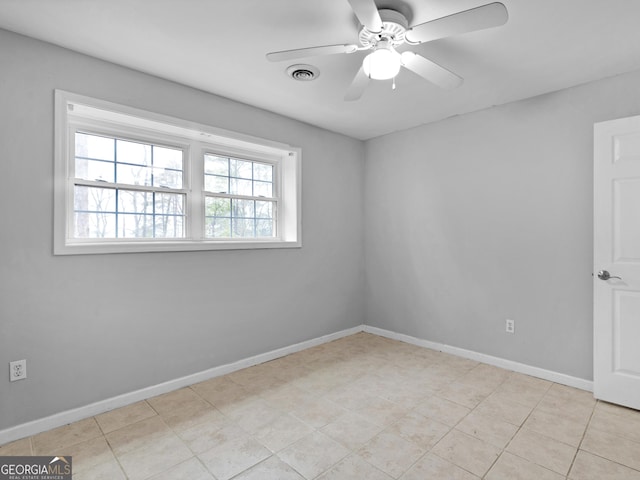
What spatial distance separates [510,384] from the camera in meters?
2.84

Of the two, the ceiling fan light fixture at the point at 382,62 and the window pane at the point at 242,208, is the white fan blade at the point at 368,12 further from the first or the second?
the window pane at the point at 242,208

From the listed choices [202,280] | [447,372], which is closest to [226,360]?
[202,280]

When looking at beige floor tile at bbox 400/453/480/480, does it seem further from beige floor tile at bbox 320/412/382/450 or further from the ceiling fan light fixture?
the ceiling fan light fixture

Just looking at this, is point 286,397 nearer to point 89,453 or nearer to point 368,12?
point 89,453

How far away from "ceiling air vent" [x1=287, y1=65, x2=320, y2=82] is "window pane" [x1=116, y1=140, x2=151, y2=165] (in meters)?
1.31

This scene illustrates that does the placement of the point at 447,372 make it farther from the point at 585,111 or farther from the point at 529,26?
the point at 529,26

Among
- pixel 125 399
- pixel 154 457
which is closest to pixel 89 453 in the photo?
pixel 154 457

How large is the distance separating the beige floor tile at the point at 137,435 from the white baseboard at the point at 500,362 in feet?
8.61

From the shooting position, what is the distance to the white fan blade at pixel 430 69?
1.90 meters

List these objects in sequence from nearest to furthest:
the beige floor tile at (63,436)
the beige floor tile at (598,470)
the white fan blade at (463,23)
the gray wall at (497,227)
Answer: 1. the white fan blade at (463,23)
2. the beige floor tile at (598,470)
3. the beige floor tile at (63,436)
4. the gray wall at (497,227)

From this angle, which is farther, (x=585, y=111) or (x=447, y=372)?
(x=447, y=372)

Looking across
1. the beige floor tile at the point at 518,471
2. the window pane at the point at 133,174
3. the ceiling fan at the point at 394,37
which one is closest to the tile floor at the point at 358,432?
the beige floor tile at the point at 518,471

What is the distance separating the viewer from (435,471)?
5.91 feet

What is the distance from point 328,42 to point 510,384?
295cm
